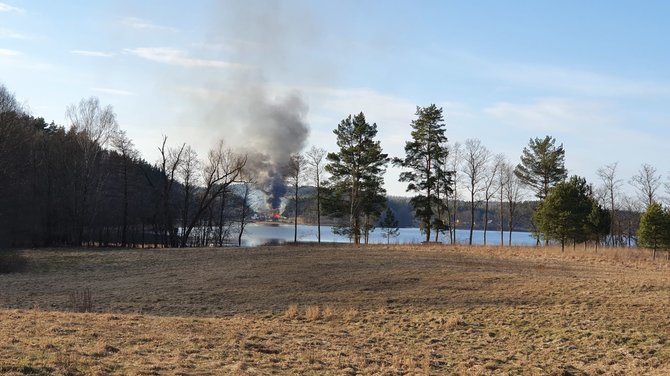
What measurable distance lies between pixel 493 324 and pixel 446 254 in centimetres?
2105

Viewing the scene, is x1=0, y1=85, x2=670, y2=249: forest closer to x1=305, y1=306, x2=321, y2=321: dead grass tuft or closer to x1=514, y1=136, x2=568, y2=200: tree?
x1=514, y1=136, x2=568, y2=200: tree

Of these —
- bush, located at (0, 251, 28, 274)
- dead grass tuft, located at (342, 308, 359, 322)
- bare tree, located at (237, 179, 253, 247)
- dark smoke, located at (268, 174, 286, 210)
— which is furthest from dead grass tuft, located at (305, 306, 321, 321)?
dark smoke, located at (268, 174, 286, 210)

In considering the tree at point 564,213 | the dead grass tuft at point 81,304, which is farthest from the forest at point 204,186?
the dead grass tuft at point 81,304

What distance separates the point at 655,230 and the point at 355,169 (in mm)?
26810

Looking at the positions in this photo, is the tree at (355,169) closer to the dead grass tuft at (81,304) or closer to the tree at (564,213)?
the tree at (564,213)

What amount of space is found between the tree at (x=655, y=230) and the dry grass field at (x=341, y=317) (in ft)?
29.8

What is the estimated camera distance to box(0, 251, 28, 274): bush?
28906 millimetres

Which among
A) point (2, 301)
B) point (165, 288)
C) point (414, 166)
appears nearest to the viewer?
point (2, 301)

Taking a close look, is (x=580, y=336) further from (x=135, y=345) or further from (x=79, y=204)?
(x=79, y=204)

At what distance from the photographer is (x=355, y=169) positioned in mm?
53344

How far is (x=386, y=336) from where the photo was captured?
13.5 m

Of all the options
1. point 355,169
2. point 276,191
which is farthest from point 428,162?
point 276,191

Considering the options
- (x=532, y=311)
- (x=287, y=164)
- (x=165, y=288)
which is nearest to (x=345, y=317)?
(x=532, y=311)

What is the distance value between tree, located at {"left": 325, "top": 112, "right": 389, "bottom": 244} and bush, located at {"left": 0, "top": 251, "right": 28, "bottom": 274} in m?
29.9
